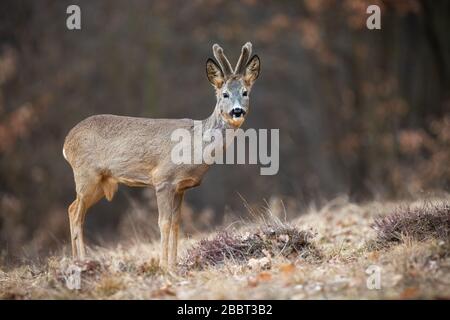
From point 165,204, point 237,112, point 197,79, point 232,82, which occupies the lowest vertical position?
point 165,204

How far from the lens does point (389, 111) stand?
19188 millimetres

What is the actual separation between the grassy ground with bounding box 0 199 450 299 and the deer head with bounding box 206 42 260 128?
A: 4.04 feet

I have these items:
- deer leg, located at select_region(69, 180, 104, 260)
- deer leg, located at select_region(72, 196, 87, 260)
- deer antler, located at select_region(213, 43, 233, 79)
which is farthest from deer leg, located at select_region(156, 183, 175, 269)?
deer antler, located at select_region(213, 43, 233, 79)

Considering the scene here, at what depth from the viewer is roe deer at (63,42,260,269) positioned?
852cm

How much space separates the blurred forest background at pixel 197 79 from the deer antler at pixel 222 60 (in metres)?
8.92

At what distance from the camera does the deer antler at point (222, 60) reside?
28.6 feet

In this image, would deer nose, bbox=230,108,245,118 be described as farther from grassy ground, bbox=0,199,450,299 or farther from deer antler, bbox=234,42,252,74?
grassy ground, bbox=0,199,450,299

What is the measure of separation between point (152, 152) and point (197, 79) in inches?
565

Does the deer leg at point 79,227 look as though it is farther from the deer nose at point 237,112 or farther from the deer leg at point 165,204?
the deer nose at point 237,112

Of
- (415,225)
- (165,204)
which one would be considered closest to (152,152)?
(165,204)

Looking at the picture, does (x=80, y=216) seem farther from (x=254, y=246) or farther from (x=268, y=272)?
(x=268, y=272)

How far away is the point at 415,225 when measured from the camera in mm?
7895
